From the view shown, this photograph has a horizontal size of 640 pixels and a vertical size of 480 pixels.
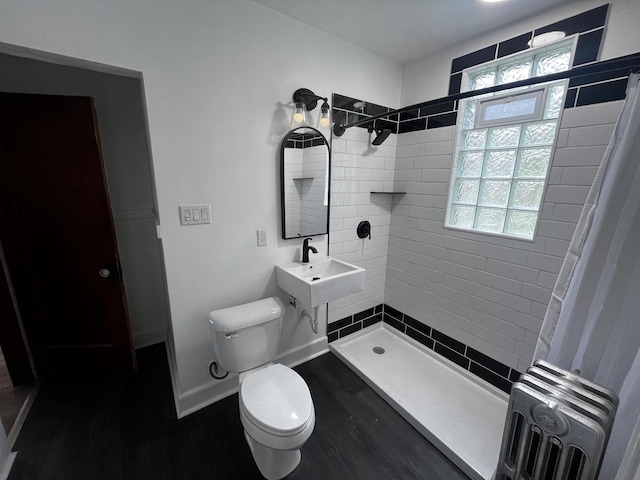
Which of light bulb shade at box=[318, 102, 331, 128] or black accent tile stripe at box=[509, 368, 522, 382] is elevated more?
light bulb shade at box=[318, 102, 331, 128]

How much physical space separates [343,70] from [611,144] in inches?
62.6

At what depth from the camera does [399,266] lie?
8.10 feet

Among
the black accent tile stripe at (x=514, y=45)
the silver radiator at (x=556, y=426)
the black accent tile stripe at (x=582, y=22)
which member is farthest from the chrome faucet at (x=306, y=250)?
the black accent tile stripe at (x=582, y=22)

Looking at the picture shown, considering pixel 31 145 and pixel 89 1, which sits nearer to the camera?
pixel 89 1

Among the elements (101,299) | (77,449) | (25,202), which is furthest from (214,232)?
(77,449)

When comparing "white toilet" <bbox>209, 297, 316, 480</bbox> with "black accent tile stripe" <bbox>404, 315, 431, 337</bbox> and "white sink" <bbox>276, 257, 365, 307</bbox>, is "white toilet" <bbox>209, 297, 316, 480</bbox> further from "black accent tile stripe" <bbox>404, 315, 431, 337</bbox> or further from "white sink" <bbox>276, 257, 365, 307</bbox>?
"black accent tile stripe" <bbox>404, 315, 431, 337</bbox>

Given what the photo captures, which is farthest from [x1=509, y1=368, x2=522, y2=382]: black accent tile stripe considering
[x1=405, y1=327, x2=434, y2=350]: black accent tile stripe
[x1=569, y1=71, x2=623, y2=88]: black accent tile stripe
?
[x1=569, y1=71, x2=623, y2=88]: black accent tile stripe

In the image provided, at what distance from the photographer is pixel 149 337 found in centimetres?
235

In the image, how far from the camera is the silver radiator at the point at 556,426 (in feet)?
2.73

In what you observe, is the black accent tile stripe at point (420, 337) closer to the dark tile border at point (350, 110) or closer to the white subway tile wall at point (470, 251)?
the white subway tile wall at point (470, 251)

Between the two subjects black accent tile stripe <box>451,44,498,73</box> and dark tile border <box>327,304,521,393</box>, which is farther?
dark tile border <box>327,304,521,393</box>

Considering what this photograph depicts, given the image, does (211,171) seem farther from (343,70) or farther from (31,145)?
(343,70)

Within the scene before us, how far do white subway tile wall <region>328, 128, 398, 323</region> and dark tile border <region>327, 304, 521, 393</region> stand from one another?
111 millimetres

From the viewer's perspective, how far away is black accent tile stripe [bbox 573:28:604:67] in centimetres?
133
